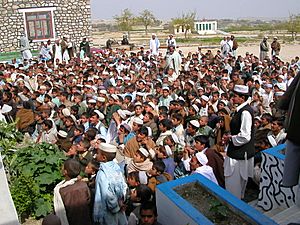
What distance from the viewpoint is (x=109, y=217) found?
404 centimetres

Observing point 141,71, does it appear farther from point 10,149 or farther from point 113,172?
point 113,172

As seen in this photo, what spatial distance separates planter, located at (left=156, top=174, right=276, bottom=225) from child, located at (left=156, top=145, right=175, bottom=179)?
1026 millimetres

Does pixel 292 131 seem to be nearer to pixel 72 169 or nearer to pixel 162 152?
pixel 72 169

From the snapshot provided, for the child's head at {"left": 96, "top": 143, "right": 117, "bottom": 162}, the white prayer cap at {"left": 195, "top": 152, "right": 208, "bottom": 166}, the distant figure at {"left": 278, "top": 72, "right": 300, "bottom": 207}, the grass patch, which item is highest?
the distant figure at {"left": 278, "top": 72, "right": 300, "bottom": 207}

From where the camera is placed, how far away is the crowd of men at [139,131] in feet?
13.1

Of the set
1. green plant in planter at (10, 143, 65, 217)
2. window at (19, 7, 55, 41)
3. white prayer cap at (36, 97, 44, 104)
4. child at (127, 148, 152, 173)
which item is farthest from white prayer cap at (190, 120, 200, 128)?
window at (19, 7, 55, 41)

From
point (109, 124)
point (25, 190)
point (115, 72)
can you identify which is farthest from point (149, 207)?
point (115, 72)

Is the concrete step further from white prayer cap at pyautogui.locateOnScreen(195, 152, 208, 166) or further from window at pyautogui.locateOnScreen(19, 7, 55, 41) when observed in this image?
window at pyautogui.locateOnScreen(19, 7, 55, 41)

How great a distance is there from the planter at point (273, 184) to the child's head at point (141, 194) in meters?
1.49

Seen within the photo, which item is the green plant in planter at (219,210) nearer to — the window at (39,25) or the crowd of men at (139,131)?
the crowd of men at (139,131)

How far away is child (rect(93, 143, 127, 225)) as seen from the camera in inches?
150

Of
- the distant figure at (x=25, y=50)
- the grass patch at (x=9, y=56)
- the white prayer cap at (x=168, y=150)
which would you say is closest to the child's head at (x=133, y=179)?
the white prayer cap at (x=168, y=150)

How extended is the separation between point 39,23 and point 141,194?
65.2ft

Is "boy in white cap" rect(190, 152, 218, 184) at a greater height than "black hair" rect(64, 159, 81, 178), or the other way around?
"black hair" rect(64, 159, 81, 178)
